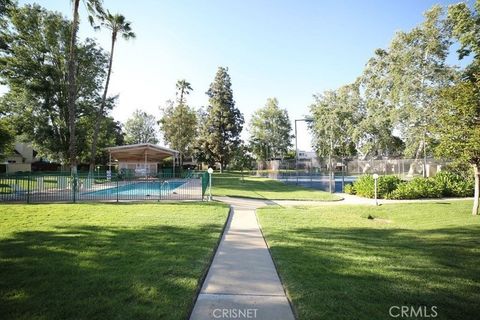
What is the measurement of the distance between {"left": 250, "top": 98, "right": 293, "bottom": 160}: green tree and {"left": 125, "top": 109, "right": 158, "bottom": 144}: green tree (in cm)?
2805

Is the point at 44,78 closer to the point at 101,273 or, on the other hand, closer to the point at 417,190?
the point at 101,273

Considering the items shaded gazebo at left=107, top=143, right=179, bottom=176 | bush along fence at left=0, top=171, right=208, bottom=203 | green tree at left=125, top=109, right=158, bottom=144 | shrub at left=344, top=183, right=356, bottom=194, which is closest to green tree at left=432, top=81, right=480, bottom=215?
shrub at left=344, top=183, right=356, bottom=194

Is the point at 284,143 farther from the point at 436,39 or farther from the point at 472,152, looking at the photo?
the point at 472,152

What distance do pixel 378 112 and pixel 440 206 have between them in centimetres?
2260

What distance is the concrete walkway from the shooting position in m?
3.60

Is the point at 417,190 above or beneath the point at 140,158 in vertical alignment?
beneath

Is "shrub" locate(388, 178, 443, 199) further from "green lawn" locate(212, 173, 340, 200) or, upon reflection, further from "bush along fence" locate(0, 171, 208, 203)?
"bush along fence" locate(0, 171, 208, 203)

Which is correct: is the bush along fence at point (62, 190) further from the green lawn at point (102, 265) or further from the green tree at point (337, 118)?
the green tree at point (337, 118)

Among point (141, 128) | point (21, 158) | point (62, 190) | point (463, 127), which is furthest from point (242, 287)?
point (141, 128)

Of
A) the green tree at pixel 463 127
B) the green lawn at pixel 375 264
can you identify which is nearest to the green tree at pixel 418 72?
the green tree at pixel 463 127

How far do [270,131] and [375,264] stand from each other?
213 feet
